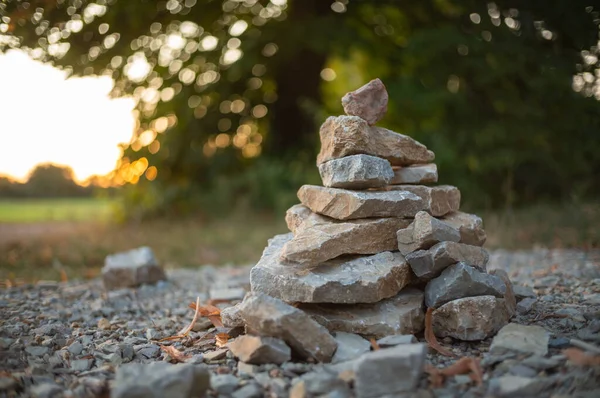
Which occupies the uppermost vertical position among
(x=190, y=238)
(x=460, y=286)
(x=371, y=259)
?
(x=371, y=259)

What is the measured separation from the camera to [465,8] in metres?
8.11

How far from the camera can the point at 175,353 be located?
313 centimetres

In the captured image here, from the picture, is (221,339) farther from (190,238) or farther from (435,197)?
(190,238)

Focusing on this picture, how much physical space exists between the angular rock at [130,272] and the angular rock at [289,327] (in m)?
2.94

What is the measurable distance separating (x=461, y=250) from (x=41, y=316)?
129 inches

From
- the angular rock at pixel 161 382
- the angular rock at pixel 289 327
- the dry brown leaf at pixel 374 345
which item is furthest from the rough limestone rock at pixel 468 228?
the angular rock at pixel 161 382

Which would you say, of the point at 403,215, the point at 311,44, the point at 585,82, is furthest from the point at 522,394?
the point at 311,44

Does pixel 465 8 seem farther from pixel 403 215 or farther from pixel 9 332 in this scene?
pixel 9 332

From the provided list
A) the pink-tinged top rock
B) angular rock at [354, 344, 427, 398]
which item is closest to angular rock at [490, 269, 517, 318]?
angular rock at [354, 344, 427, 398]

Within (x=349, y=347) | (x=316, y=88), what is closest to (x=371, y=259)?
(x=349, y=347)

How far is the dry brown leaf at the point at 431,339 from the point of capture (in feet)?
9.88

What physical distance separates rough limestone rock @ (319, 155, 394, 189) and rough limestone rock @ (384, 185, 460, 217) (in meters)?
0.25

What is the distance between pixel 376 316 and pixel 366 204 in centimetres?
76

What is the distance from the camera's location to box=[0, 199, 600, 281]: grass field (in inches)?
266
